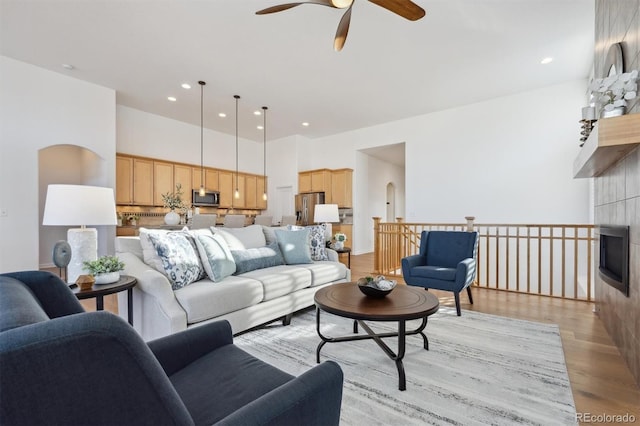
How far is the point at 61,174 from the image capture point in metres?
5.87

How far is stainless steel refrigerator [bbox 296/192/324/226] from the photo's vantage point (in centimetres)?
769

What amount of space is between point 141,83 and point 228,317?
177 inches

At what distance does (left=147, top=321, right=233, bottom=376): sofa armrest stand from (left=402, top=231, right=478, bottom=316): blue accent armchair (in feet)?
8.00

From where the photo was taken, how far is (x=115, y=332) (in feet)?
1.71

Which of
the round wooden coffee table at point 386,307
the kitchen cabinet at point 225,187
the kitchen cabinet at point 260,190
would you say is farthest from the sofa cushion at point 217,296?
the kitchen cabinet at point 260,190

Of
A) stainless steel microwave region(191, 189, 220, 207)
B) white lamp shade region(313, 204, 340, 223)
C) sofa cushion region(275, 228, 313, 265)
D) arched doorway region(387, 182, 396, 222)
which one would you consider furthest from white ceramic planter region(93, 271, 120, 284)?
arched doorway region(387, 182, 396, 222)

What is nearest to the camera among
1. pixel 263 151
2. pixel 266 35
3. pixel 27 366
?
pixel 27 366

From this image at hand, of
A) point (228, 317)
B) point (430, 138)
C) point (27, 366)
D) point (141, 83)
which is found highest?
point (141, 83)

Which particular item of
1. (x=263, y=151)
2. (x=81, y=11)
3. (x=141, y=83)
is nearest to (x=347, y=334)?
(x=81, y=11)

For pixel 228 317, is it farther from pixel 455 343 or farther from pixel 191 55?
pixel 191 55

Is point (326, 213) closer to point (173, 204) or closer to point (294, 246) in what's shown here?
point (294, 246)

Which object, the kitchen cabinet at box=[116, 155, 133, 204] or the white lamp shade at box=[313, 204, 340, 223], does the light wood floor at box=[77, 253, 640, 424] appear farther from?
the kitchen cabinet at box=[116, 155, 133, 204]

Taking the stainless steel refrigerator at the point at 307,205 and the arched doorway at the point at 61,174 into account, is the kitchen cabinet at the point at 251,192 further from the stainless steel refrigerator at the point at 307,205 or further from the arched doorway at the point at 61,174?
the arched doorway at the point at 61,174

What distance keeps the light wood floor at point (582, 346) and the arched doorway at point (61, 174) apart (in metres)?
2.66
